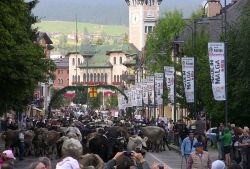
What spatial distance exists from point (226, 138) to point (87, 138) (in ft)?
19.1

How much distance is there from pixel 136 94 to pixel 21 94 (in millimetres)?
44306

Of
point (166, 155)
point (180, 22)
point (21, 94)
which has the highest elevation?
point (180, 22)

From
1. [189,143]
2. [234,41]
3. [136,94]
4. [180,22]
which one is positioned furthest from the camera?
[180,22]

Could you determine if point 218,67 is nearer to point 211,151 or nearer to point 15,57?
point 15,57

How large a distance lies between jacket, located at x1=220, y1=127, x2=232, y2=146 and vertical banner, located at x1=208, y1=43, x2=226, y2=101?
5.16 feet

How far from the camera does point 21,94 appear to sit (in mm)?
49438

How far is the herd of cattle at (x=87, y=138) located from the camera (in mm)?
27097

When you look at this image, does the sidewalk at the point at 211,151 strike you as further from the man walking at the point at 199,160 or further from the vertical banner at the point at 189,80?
the man walking at the point at 199,160

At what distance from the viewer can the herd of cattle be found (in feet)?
88.9

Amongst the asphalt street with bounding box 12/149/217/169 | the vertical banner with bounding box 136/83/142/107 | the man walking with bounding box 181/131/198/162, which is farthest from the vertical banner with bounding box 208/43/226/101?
the vertical banner with bounding box 136/83/142/107

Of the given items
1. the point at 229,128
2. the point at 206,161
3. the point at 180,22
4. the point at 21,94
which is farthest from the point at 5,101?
the point at 180,22

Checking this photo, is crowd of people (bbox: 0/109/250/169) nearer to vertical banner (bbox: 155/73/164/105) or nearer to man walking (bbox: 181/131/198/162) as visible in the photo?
man walking (bbox: 181/131/198/162)

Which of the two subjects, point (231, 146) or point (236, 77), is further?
point (236, 77)

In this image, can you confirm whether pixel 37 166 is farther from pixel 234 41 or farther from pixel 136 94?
pixel 136 94
